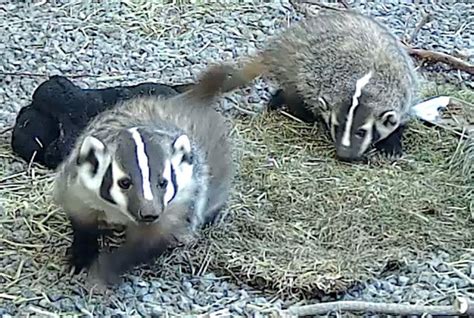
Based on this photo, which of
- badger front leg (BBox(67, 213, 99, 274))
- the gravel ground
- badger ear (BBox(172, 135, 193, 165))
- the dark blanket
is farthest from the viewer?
the gravel ground

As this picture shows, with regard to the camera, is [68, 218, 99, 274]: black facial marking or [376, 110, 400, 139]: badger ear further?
[376, 110, 400, 139]: badger ear

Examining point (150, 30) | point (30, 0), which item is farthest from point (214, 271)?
point (30, 0)

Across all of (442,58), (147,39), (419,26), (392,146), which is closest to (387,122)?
(392,146)

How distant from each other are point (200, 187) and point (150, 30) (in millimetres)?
2543

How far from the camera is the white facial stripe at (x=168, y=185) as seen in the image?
3607 millimetres

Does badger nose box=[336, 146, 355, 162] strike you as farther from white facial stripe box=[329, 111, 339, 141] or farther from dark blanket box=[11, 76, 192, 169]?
dark blanket box=[11, 76, 192, 169]

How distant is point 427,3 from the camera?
696 centimetres

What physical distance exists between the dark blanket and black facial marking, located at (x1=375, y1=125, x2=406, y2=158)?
1.02 m

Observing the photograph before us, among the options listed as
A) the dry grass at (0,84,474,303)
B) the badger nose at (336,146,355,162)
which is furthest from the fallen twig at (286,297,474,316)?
the badger nose at (336,146,355,162)

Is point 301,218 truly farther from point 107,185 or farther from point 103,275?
point 107,185

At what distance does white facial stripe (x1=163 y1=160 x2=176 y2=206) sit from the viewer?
3.61 meters

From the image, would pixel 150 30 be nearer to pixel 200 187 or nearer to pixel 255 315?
pixel 200 187

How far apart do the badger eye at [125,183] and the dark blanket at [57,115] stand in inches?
49.0

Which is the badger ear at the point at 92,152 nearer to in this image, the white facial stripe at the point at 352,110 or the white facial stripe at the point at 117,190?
the white facial stripe at the point at 117,190
